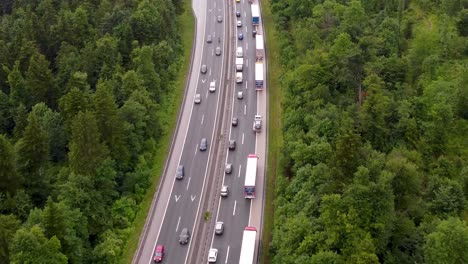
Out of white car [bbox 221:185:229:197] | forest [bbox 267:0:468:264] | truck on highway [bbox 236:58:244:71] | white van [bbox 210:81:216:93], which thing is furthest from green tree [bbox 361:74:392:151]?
truck on highway [bbox 236:58:244:71]

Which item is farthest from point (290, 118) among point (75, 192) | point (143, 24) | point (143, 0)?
point (143, 0)

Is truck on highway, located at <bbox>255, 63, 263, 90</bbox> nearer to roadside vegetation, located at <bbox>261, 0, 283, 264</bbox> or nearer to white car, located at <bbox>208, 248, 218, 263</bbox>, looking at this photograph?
roadside vegetation, located at <bbox>261, 0, 283, 264</bbox>

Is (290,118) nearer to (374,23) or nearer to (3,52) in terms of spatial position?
(374,23)

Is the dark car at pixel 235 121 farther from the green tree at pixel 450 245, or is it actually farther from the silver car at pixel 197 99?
the green tree at pixel 450 245

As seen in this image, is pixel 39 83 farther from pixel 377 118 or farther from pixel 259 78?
pixel 377 118

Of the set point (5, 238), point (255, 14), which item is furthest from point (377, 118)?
point (255, 14)

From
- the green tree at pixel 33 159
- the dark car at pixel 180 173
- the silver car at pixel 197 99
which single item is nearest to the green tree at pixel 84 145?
the green tree at pixel 33 159
